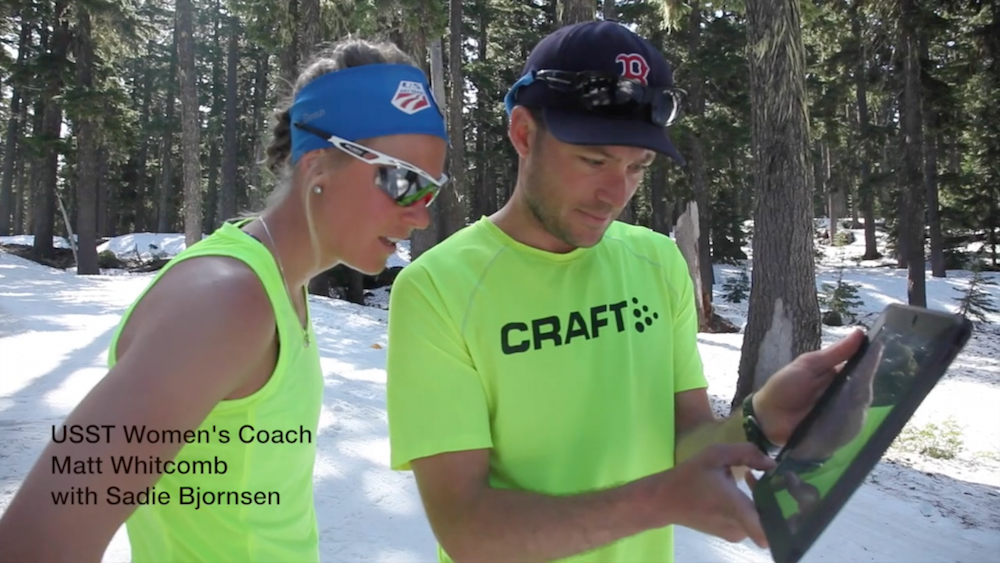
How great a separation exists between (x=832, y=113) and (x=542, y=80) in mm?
23668

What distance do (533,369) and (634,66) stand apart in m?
0.79

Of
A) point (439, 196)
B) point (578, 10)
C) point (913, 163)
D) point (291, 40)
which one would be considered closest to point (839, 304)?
point (913, 163)

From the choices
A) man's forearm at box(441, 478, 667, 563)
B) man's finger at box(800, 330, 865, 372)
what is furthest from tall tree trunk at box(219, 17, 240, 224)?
man's finger at box(800, 330, 865, 372)

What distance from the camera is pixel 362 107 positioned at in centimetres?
193

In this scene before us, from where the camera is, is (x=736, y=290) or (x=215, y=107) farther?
(x=215, y=107)

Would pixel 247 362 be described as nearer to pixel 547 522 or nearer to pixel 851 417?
pixel 547 522

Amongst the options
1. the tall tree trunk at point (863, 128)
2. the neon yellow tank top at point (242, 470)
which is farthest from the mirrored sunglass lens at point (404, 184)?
the tall tree trunk at point (863, 128)

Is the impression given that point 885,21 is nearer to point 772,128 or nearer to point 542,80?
point 772,128

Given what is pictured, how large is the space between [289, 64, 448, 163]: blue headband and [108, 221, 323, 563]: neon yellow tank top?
1.17ft

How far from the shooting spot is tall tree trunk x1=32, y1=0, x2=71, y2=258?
23.2 meters

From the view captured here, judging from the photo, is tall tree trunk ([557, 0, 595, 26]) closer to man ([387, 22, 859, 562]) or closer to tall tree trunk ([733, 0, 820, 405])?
tall tree trunk ([733, 0, 820, 405])

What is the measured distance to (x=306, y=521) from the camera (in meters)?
2.00

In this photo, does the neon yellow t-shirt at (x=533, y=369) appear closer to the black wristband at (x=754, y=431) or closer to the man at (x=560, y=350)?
the man at (x=560, y=350)

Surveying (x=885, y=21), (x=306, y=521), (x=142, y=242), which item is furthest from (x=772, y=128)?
(x=142, y=242)
